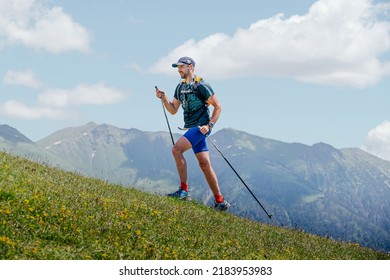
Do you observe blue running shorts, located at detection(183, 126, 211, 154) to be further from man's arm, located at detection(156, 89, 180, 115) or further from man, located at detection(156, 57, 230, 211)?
man's arm, located at detection(156, 89, 180, 115)

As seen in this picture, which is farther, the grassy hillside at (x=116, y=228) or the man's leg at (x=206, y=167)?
the man's leg at (x=206, y=167)

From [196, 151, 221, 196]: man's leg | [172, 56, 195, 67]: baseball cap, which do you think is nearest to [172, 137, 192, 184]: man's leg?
[196, 151, 221, 196]: man's leg

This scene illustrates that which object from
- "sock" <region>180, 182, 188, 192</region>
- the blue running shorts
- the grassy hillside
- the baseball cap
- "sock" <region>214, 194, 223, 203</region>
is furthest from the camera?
"sock" <region>180, 182, 188, 192</region>

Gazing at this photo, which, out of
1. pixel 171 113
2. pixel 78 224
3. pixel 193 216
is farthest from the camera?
pixel 171 113

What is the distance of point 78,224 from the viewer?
1110 cm

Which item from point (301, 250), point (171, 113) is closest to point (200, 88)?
point (171, 113)

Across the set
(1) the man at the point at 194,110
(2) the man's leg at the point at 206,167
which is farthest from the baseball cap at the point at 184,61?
(2) the man's leg at the point at 206,167

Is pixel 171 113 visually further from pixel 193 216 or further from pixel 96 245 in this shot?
pixel 96 245

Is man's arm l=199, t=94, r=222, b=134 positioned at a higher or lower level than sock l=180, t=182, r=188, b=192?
higher

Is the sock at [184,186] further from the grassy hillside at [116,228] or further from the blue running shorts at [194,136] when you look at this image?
the blue running shorts at [194,136]

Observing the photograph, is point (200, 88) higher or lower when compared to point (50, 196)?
higher

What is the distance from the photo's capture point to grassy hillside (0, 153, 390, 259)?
1002 centimetres

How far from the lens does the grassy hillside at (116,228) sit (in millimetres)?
10023

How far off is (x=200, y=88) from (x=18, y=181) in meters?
5.95
